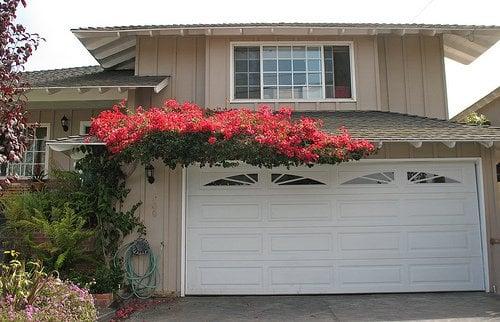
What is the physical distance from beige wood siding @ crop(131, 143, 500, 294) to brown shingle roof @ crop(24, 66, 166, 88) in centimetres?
178

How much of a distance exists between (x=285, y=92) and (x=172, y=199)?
10.9 ft

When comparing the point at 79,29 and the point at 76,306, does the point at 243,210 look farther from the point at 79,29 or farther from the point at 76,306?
the point at 79,29

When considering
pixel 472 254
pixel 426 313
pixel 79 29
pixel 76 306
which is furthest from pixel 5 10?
pixel 472 254

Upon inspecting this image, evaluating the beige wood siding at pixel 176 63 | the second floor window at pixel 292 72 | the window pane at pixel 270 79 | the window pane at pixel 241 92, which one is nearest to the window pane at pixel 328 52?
the second floor window at pixel 292 72

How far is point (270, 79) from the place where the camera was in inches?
400

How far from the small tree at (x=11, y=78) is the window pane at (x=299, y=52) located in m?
6.52

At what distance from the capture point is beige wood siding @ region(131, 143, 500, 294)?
877 cm

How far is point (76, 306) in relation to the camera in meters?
5.90

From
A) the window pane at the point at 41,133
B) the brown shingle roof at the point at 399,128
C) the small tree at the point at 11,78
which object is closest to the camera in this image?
the small tree at the point at 11,78

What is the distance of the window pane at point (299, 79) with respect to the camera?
10.2 meters

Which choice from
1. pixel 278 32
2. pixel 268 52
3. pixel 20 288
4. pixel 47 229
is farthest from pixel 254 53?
pixel 20 288

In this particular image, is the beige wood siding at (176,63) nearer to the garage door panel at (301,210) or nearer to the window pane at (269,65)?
the window pane at (269,65)

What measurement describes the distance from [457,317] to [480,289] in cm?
218

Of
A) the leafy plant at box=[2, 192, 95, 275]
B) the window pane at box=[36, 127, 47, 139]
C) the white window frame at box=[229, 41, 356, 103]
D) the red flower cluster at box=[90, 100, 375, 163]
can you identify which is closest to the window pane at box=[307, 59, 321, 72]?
the white window frame at box=[229, 41, 356, 103]
